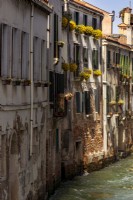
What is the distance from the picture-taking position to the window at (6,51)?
15812 millimetres

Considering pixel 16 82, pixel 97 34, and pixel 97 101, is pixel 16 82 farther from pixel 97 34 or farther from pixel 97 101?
pixel 97 101

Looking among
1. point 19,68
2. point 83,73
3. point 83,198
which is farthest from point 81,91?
point 19,68

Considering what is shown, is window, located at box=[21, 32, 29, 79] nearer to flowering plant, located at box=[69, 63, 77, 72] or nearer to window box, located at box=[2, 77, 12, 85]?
window box, located at box=[2, 77, 12, 85]

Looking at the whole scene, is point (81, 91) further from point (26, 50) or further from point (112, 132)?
point (26, 50)

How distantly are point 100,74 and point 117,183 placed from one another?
7.76m

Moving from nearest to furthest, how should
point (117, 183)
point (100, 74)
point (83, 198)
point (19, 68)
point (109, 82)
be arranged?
point (19, 68)
point (83, 198)
point (117, 183)
point (100, 74)
point (109, 82)

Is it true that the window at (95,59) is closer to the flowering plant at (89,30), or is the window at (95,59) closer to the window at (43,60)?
the flowering plant at (89,30)

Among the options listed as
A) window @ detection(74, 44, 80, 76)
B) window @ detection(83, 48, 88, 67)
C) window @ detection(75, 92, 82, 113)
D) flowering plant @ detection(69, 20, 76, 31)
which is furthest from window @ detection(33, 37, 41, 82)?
window @ detection(83, 48, 88, 67)

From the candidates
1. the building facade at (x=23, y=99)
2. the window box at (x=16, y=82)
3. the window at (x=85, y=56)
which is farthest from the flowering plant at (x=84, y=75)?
the window box at (x=16, y=82)

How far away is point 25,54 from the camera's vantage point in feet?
59.3

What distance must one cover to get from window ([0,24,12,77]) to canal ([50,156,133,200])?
8.56 meters

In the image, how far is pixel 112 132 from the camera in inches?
1491

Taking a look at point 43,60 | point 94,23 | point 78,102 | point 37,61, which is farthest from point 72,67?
point 37,61

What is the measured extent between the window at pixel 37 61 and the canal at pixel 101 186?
17.8 feet
